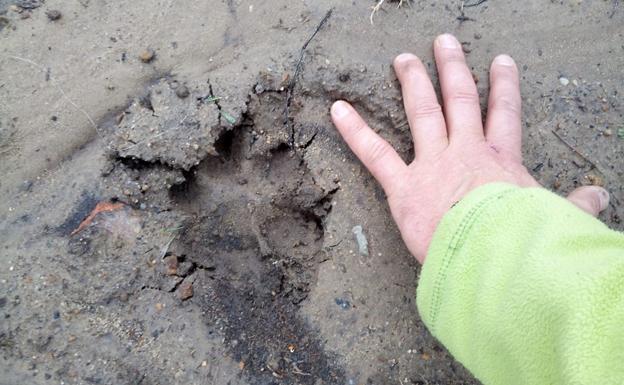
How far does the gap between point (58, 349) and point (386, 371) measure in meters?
1.26

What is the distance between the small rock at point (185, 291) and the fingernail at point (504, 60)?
160 cm

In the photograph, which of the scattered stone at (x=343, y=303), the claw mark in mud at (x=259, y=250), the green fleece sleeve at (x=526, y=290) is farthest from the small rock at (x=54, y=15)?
the green fleece sleeve at (x=526, y=290)

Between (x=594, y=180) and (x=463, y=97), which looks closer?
(x=463, y=97)

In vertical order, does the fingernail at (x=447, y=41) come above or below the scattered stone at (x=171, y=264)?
above

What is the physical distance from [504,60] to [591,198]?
2.23 ft

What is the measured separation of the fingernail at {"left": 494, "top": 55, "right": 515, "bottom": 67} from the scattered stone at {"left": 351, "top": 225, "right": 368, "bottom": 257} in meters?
0.94

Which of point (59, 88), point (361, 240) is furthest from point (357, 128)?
point (59, 88)

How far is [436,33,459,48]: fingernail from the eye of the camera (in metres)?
2.04

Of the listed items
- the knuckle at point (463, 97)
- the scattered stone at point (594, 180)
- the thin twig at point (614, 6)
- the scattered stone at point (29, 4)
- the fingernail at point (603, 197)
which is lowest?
the scattered stone at point (594, 180)

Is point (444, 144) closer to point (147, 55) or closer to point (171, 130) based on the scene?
point (171, 130)

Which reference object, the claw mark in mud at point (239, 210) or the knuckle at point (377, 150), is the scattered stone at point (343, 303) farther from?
the knuckle at point (377, 150)

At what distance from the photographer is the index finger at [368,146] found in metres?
1.89

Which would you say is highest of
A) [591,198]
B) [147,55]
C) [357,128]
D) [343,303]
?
[147,55]

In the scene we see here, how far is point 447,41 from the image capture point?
2.05m
